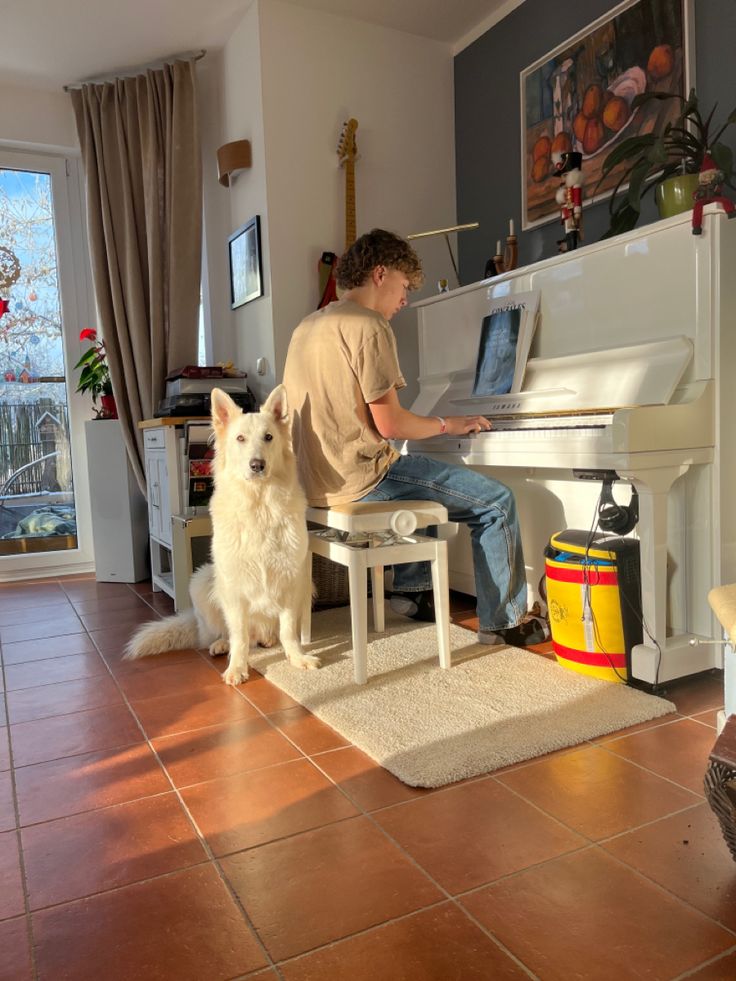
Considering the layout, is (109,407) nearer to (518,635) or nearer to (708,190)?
(518,635)

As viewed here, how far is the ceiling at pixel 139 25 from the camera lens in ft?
11.2

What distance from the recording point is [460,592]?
11.0 feet

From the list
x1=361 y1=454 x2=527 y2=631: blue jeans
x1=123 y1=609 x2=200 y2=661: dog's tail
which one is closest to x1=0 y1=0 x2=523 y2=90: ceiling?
x1=361 y1=454 x2=527 y2=631: blue jeans

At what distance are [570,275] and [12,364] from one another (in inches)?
131

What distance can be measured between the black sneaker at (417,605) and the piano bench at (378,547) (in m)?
0.52

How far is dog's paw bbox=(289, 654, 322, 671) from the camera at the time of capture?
244cm

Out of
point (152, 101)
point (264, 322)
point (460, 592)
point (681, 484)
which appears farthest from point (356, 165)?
point (681, 484)

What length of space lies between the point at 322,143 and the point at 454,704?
2.73 m

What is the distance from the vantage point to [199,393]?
12.0 feet

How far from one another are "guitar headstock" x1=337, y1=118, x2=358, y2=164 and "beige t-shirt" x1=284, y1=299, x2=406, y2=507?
145cm

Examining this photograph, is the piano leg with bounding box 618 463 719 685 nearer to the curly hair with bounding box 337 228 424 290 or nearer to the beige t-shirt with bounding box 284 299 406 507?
the beige t-shirt with bounding box 284 299 406 507

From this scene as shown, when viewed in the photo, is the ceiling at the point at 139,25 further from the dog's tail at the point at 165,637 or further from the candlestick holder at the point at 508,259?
the dog's tail at the point at 165,637

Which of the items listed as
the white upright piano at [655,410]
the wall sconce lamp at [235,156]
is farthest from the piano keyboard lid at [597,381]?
the wall sconce lamp at [235,156]

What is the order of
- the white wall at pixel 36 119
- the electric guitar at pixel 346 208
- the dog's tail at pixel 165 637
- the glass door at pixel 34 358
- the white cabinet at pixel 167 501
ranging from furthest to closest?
the glass door at pixel 34 358 → the white wall at pixel 36 119 → the electric guitar at pixel 346 208 → the white cabinet at pixel 167 501 → the dog's tail at pixel 165 637
